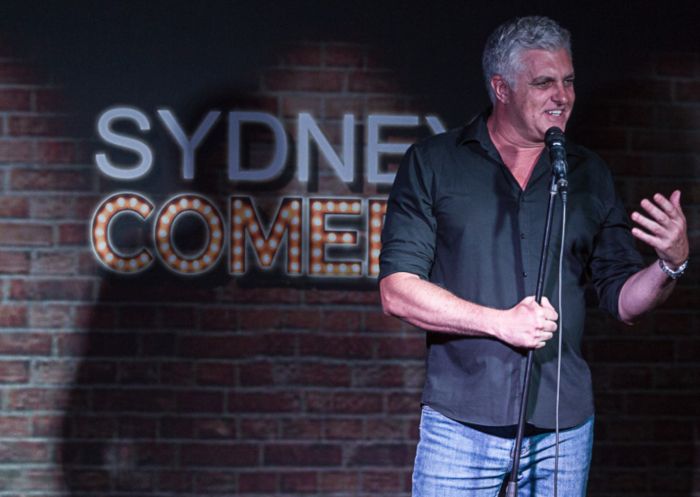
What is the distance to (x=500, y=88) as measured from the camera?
8.12 ft

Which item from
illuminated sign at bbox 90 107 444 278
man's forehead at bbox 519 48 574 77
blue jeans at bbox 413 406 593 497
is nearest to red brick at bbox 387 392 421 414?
illuminated sign at bbox 90 107 444 278

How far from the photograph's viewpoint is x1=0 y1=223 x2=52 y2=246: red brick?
361cm

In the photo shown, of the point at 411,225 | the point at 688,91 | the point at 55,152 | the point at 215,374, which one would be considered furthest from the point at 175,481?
the point at 688,91

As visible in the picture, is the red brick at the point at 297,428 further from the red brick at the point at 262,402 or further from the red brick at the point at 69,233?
the red brick at the point at 69,233

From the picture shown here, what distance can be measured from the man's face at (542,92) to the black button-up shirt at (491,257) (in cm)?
11

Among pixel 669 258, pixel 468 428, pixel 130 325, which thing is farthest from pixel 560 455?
pixel 130 325

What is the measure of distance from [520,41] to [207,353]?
71.2 inches

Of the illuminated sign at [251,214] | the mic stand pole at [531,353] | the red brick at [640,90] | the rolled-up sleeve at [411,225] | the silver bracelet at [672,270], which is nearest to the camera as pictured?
the mic stand pole at [531,353]

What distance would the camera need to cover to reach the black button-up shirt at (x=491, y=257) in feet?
7.47

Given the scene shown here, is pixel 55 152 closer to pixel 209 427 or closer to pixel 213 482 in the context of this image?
pixel 209 427

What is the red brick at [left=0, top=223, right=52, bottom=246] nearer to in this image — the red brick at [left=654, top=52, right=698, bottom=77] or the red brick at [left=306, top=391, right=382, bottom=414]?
the red brick at [left=306, top=391, right=382, bottom=414]

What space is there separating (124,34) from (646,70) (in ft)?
6.56

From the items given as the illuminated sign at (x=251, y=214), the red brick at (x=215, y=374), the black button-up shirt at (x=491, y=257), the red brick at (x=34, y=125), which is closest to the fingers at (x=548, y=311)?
the black button-up shirt at (x=491, y=257)

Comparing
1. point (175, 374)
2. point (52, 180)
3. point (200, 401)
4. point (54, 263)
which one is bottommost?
point (200, 401)
